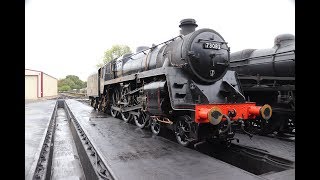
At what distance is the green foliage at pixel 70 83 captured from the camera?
7383cm

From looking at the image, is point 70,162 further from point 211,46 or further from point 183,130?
point 211,46

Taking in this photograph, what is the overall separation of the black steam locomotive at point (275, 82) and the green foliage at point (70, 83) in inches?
2743

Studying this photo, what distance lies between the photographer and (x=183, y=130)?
6.03 meters

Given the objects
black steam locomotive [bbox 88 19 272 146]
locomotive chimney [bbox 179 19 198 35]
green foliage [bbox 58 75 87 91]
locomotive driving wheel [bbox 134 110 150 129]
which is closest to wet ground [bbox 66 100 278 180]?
black steam locomotive [bbox 88 19 272 146]

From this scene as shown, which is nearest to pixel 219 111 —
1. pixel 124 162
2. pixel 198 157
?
pixel 198 157

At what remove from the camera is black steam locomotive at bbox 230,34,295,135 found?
726cm

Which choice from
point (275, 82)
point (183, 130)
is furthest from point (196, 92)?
point (275, 82)

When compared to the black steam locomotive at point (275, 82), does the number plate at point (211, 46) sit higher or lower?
higher

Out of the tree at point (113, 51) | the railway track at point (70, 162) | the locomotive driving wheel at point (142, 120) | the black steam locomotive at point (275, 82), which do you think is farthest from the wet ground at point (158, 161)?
the tree at point (113, 51)

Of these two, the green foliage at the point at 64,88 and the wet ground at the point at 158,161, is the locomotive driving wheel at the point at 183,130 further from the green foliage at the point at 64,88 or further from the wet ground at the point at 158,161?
the green foliage at the point at 64,88

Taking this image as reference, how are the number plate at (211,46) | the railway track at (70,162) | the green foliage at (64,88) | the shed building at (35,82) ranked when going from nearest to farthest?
the shed building at (35,82) → the railway track at (70,162) → the number plate at (211,46) → the green foliage at (64,88)

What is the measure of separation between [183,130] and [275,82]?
341 cm

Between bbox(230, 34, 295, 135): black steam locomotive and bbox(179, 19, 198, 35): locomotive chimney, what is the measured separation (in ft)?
8.10

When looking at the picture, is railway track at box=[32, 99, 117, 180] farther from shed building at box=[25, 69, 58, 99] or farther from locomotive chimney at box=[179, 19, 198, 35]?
locomotive chimney at box=[179, 19, 198, 35]
